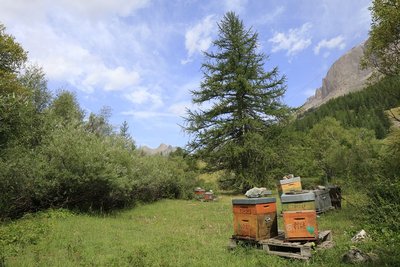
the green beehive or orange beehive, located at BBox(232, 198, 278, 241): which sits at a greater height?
the green beehive

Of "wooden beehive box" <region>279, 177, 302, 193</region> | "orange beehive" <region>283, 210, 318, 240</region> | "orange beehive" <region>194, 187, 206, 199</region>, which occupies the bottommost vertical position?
"orange beehive" <region>283, 210, 318, 240</region>

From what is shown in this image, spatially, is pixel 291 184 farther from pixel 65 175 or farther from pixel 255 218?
pixel 65 175

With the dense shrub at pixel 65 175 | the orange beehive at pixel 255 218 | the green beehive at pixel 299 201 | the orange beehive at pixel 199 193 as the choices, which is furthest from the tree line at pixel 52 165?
the green beehive at pixel 299 201

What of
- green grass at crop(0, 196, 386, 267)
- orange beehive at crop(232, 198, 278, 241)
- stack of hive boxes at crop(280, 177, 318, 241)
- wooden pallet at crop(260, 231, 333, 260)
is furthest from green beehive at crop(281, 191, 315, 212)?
green grass at crop(0, 196, 386, 267)

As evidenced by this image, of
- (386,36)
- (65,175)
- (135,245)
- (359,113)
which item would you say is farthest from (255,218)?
(359,113)

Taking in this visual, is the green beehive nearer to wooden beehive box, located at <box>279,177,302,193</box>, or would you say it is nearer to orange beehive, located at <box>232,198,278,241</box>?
orange beehive, located at <box>232,198,278,241</box>

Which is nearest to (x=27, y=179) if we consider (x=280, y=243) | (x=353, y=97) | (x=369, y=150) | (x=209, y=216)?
(x=209, y=216)

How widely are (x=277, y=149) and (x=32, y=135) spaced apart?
20059 mm

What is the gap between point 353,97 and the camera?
131 meters

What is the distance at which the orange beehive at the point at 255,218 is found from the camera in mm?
8047

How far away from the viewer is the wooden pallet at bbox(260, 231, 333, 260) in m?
7.14

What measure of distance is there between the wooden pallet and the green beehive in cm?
76

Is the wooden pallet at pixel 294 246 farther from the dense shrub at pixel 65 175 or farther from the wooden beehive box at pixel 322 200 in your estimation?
the dense shrub at pixel 65 175

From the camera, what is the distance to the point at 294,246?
24.0 ft
